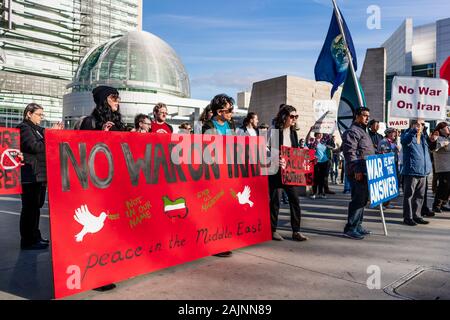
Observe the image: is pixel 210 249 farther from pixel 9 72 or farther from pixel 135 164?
pixel 9 72

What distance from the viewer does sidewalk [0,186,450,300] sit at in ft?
10.1

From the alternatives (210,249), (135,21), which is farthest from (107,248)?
(135,21)

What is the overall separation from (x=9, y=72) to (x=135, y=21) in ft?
121

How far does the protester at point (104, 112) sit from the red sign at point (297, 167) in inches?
88.3

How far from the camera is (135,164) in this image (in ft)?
11.0

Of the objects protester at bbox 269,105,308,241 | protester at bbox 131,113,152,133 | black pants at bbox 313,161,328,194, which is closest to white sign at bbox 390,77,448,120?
protester at bbox 269,105,308,241

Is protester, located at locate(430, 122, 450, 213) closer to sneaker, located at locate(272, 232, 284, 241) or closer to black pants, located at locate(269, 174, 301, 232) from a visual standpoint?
black pants, located at locate(269, 174, 301, 232)

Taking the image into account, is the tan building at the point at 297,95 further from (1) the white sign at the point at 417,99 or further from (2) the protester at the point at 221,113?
(2) the protester at the point at 221,113

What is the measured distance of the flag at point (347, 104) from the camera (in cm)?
813

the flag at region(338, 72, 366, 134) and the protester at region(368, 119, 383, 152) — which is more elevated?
the flag at region(338, 72, 366, 134)

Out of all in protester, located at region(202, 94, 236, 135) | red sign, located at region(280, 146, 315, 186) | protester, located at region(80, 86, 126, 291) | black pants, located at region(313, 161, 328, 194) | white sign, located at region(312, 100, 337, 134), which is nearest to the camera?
protester, located at region(80, 86, 126, 291)

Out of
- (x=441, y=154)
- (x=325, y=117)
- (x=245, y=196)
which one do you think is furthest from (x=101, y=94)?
(x=325, y=117)

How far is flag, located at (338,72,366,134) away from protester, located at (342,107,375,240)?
2.90 m
